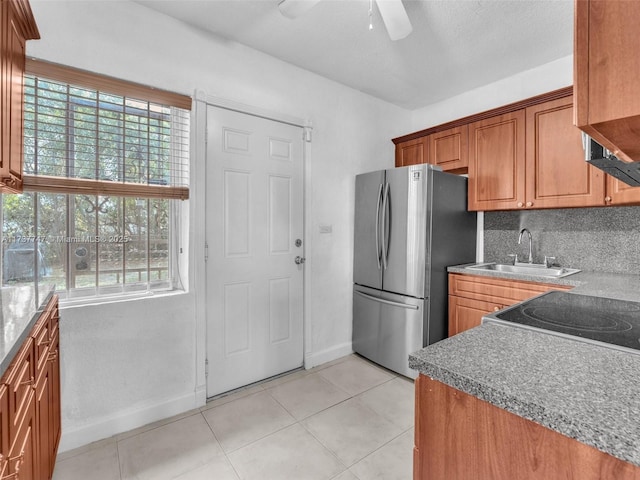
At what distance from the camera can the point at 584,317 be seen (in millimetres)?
1099

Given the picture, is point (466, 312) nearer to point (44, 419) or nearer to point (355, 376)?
point (355, 376)

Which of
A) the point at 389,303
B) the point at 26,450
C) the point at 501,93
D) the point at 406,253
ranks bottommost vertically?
the point at 26,450

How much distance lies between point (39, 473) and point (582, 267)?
3.41 meters

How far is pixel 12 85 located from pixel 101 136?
1.87ft

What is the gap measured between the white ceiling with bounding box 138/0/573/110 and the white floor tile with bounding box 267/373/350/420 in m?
2.60

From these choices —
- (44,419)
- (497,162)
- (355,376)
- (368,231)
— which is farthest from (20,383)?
(497,162)

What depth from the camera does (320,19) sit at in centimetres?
211

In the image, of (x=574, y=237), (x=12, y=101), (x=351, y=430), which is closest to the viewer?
(x=12, y=101)

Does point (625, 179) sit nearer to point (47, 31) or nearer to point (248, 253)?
point (248, 253)

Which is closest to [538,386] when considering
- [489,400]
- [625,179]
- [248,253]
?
[489,400]

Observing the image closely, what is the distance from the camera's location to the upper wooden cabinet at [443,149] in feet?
9.52

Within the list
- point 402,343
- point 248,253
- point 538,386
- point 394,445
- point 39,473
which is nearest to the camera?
point 538,386

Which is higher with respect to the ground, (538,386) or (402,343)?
(538,386)

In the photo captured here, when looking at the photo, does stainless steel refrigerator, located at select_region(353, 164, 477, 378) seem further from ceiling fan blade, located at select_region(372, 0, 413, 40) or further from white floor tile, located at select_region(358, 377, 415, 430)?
ceiling fan blade, located at select_region(372, 0, 413, 40)
